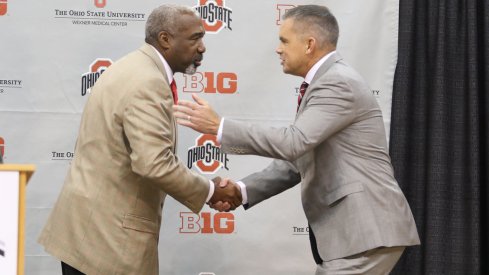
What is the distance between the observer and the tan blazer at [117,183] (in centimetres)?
311

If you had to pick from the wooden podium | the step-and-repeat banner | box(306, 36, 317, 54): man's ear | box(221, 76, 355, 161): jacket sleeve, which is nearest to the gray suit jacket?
→ box(221, 76, 355, 161): jacket sleeve

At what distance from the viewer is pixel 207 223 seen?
4.64m

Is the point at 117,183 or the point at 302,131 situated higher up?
the point at 302,131

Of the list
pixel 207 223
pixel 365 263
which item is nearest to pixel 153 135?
pixel 365 263

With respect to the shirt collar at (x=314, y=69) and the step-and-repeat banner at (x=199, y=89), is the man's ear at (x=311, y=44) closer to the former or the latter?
the shirt collar at (x=314, y=69)

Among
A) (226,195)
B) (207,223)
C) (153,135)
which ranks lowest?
(207,223)

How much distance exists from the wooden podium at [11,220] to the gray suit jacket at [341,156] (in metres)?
0.95

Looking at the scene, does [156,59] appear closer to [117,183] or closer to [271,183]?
[117,183]

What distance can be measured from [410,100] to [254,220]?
46.2 inches

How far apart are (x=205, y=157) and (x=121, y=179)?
1456 mm

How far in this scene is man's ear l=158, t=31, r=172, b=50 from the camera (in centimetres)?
338

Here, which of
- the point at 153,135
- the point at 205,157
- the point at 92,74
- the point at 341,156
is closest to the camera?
the point at 153,135

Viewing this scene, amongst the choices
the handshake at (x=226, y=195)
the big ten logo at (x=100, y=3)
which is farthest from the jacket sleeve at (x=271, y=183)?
the big ten logo at (x=100, y=3)

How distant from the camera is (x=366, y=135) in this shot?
3209 mm
